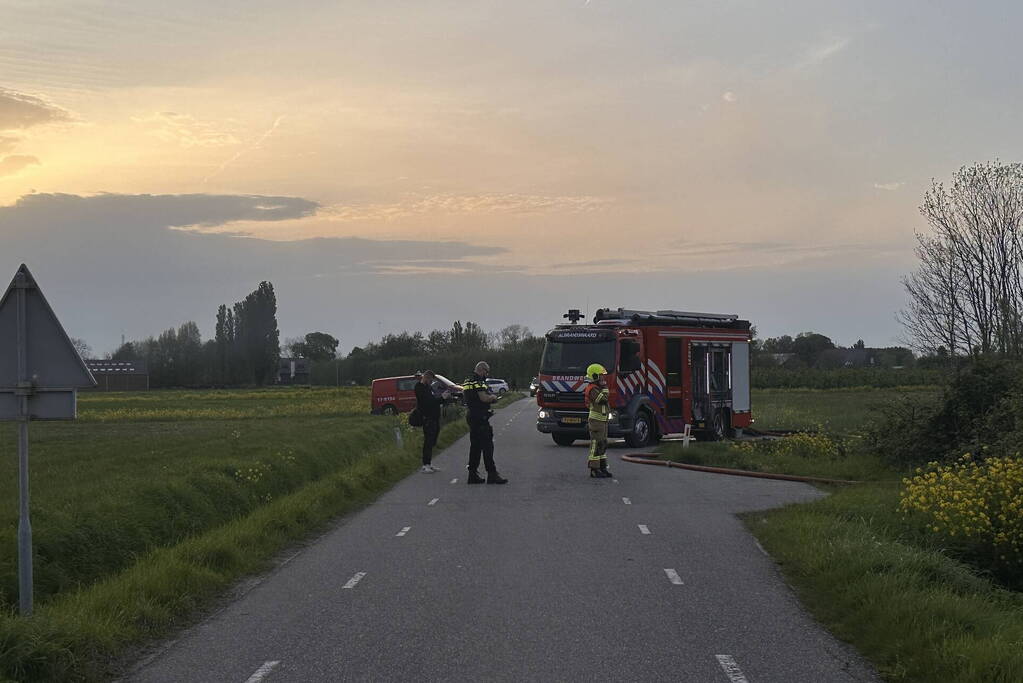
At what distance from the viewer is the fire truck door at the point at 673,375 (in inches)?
1048

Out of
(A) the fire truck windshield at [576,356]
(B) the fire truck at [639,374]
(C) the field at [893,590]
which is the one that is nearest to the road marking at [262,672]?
(C) the field at [893,590]

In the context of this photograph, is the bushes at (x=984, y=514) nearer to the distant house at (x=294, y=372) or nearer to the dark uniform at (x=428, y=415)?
the dark uniform at (x=428, y=415)

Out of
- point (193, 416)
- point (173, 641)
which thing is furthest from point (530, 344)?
point (173, 641)

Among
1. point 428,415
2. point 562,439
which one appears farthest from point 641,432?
point 428,415

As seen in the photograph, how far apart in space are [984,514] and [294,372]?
139 meters

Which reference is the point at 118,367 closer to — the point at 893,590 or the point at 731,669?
the point at 893,590

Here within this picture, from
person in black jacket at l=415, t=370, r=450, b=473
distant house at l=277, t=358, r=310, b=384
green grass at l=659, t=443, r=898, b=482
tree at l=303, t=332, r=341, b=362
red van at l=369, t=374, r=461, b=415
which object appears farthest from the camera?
tree at l=303, t=332, r=341, b=362

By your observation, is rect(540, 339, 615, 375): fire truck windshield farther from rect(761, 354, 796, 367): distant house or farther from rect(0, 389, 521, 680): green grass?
rect(761, 354, 796, 367): distant house

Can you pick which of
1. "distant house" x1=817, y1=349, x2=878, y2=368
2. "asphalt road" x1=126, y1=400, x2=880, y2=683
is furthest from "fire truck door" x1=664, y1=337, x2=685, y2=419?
"distant house" x1=817, y1=349, x2=878, y2=368

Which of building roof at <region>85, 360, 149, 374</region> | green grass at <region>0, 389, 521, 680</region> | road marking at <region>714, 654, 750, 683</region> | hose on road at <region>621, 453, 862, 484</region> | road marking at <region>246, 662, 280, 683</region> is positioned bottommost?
hose on road at <region>621, 453, 862, 484</region>

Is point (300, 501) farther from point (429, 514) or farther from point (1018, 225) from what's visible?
point (1018, 225)

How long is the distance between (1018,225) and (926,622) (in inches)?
1106

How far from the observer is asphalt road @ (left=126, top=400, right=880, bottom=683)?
6539mm

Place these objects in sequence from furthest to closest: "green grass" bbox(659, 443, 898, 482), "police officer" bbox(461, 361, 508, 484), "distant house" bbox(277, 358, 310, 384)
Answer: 1. "distant house" bbox(277, 358, 310, 384)
2. "green grass" bbox(659, 443, 898, 482)
3. "police officer" bbox(461, 361, 508, 484)
